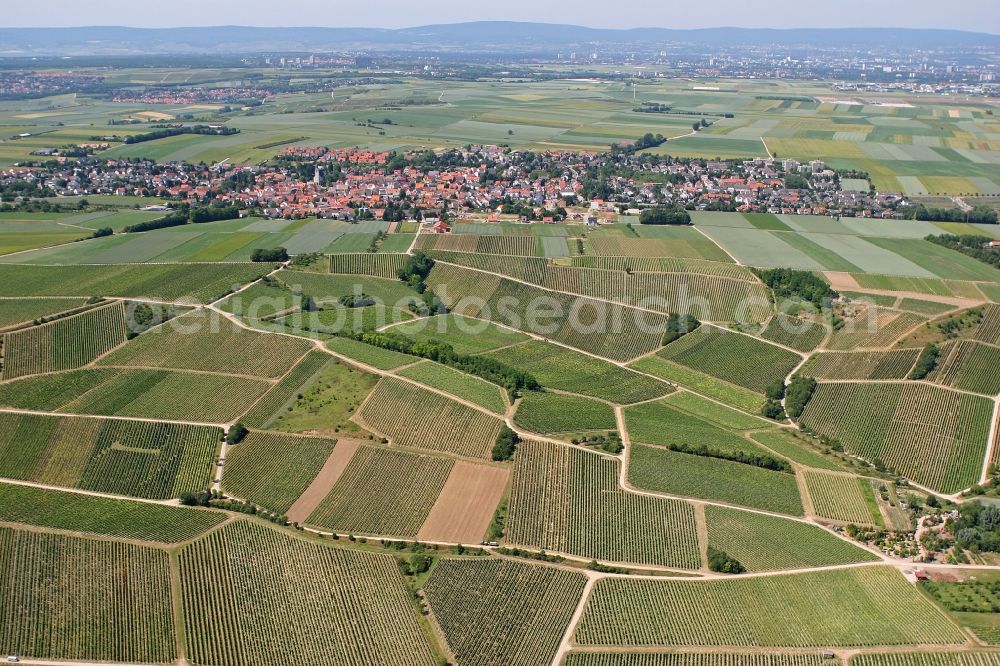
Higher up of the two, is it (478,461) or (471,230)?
(471,230)

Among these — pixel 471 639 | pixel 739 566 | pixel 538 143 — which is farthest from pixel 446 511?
pixel 538 143

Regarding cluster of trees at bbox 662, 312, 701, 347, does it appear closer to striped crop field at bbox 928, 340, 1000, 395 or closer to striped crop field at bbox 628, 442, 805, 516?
striped crop field at bbox 928, 340, 1000, 395

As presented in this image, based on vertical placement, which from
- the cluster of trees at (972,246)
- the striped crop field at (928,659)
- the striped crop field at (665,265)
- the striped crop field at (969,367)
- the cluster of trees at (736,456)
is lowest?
the striped crop field at (928,659)

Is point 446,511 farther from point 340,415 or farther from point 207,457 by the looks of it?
point 207,457

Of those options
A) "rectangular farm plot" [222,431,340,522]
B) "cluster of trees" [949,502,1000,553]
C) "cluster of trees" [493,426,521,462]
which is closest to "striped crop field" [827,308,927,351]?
"cluster of trees" [949,502,1000,553]

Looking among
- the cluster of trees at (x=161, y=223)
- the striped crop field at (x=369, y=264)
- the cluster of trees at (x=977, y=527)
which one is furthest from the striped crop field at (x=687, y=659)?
the cluster of trees at (x=161, y=223)

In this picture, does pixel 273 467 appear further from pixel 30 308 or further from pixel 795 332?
pixel 795 332

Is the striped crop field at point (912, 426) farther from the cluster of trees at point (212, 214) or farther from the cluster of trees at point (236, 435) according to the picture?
the cluster of trees at point (212, 214)
